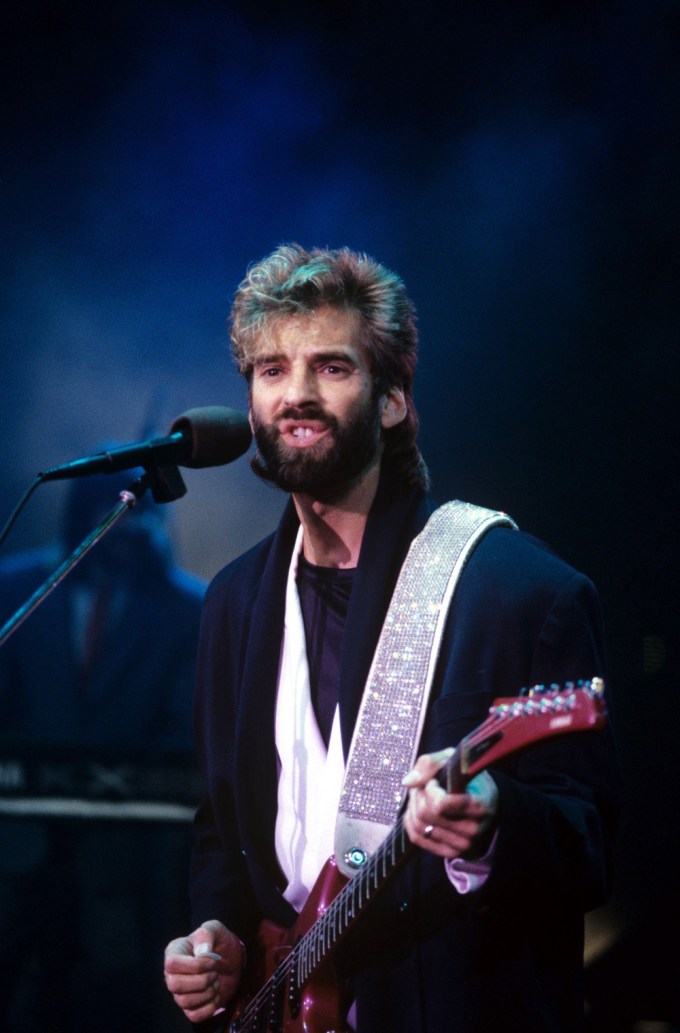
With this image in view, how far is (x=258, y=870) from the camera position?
7.16ft

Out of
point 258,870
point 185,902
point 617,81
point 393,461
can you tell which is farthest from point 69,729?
point 617,81

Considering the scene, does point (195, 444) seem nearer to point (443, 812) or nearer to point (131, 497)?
point (131, 497)

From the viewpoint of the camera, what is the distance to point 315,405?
7.61ft

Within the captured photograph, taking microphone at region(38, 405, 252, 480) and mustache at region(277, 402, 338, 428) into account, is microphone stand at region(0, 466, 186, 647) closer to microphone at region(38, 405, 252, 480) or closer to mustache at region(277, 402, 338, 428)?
microphone at region(38, 405, 252, 480)

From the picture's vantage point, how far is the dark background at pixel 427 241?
116 inches

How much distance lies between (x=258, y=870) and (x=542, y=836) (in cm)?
84

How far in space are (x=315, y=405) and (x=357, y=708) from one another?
0.72m

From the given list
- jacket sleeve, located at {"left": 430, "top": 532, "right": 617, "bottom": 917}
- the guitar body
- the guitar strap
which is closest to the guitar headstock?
jacket sleeve, located at {"left": 430, "top": 532, "right": 617, "bottom": 917}

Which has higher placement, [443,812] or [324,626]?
[324,626]

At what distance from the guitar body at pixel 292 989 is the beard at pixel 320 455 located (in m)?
0.86

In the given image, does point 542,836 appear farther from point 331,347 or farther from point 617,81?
point 617,81

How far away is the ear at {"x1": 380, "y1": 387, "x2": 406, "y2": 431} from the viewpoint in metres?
2.51

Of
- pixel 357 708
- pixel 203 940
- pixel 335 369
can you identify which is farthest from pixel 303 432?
pixel 203 940

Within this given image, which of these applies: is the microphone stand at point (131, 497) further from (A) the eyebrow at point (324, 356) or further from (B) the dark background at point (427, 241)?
(B) the dark background at point (427, 241)
